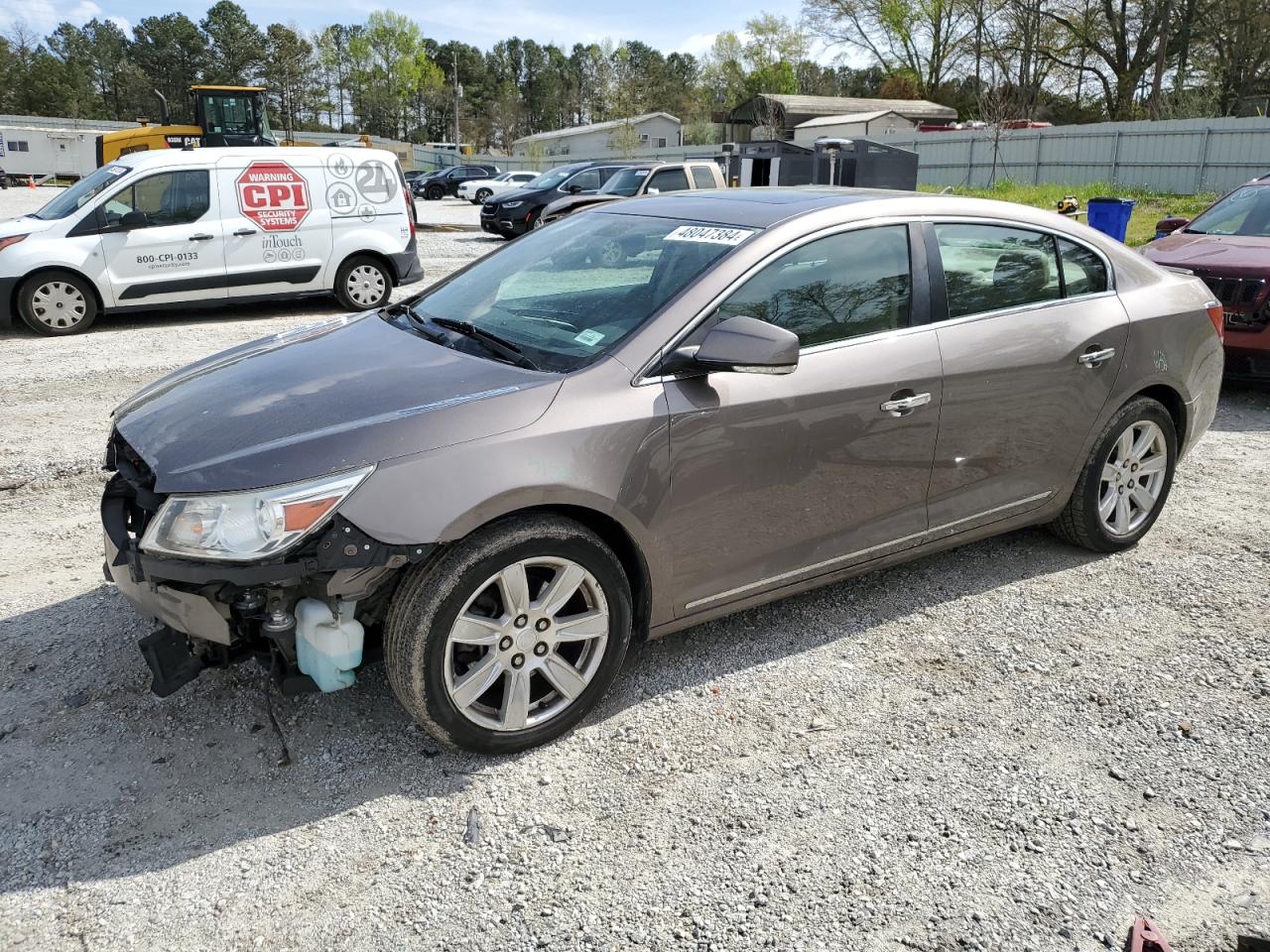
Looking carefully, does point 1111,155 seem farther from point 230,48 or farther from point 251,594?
point 230,48

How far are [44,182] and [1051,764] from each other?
165 feet

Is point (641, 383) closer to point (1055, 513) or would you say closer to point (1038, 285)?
point (1038, 285)

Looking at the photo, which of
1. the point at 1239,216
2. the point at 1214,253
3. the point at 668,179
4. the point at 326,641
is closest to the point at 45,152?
the point at 668,179

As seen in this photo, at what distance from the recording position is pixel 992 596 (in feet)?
13.7

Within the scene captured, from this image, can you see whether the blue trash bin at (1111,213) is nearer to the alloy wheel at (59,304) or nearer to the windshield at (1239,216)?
the windshield at (1239,216)

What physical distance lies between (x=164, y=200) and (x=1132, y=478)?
948 centimetres

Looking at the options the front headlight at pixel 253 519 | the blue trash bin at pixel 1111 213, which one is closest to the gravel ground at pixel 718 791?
the front headlight at pixel 253 519

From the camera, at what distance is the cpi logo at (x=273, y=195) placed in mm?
10430

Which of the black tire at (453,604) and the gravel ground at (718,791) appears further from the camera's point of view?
the black tire at (453,604)

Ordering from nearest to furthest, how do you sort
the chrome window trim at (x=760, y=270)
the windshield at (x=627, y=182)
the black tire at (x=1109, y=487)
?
the chrome window trim at (x=760, y=270) < the black tire at (x=1109, y=487) < the windshield at (x=627, y=182)

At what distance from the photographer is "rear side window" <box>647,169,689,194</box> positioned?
56.7 feet

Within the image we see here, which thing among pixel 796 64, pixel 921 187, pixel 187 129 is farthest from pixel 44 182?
pixel 796 64

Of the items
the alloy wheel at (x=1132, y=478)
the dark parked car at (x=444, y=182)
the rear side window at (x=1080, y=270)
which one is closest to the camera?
the rear side window at (x=1080, y=270)

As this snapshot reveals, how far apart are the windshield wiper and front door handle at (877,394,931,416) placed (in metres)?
1.28
